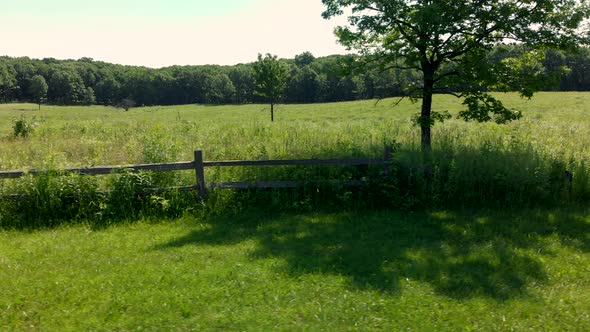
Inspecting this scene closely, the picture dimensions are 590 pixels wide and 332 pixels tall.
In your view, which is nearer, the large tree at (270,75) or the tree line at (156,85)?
the large tree at (270,75)

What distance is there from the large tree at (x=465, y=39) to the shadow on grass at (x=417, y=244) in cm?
284

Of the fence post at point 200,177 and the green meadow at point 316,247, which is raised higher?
the fence post at point 200,177

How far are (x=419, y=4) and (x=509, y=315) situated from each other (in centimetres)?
797

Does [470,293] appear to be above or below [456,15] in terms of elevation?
below

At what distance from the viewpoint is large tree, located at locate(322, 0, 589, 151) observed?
9406 millimetres

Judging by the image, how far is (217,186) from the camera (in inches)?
341

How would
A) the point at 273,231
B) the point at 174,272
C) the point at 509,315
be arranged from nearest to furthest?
1. the point at 509,315
2. the point at 174,272
3. the point at 273,231

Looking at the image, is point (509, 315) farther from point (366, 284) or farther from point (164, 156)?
point (164, 156)

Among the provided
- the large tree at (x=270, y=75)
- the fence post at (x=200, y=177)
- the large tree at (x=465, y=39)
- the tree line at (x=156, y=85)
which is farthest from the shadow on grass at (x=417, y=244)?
the tree line at (x=156, y=85)

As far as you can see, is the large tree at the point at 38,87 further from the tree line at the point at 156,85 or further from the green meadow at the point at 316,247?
the green meadow at the point at 316,247

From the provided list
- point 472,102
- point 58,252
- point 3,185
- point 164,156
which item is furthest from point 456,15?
point 3,185

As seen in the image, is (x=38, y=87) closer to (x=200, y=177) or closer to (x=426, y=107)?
(x=200, y=177)

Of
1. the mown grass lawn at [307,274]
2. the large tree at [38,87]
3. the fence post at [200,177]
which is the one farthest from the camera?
the large tree at [38,87]

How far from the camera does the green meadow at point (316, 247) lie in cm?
467
